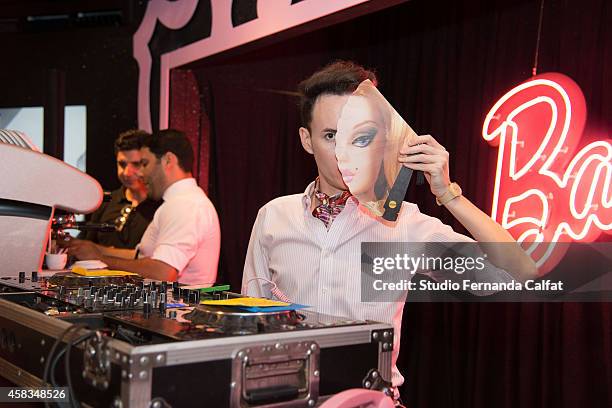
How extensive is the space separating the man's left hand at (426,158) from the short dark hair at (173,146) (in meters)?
2.23

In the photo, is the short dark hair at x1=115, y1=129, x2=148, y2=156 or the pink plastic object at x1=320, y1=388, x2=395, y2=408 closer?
the pink plastic object at x1=320, y1=388, x2=395, y2=408

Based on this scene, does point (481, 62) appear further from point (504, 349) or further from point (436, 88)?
point (504, 349)

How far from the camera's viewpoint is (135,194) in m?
4.66

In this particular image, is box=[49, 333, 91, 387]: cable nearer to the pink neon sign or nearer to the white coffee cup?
the white coffee cup

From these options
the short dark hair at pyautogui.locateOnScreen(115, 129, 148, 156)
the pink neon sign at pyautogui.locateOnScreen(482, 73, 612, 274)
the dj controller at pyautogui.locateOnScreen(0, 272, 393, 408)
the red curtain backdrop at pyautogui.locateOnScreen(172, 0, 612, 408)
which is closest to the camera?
the dj controller at pyautogui.locateOnScreen(0, 272, 393, 408)

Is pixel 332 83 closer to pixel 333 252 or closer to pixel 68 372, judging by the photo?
pixel 333 252

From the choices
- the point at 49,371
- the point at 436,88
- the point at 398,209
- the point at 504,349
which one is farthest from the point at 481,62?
the point at 49,371

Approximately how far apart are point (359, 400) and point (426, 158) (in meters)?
0.64

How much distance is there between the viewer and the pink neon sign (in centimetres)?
276

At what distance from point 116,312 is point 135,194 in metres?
3.42

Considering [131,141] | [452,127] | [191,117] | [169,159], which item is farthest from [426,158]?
[191,117]

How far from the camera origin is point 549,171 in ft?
9.52

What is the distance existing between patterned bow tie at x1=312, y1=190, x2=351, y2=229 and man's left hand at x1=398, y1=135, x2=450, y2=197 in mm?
343

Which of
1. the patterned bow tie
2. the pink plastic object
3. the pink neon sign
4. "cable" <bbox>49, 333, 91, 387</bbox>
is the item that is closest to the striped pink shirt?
the patterned bow tie
